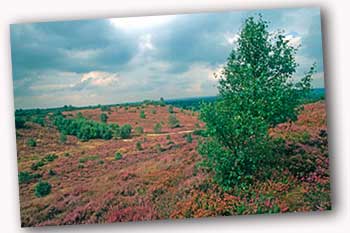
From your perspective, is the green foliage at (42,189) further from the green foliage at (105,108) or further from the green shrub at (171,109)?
the green shrub at (171,109)

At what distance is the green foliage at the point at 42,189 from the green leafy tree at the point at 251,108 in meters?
1.18

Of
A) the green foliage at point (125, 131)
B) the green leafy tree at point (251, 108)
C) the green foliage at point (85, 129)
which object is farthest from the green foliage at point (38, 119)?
the green leafy tree at point (251, 108)

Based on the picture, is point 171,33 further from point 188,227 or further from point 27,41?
point 188,227

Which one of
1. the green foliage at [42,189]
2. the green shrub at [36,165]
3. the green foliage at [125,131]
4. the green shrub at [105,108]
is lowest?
the green foliage at [42,189]

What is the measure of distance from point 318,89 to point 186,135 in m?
1.07

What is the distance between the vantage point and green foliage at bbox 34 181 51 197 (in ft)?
14.4

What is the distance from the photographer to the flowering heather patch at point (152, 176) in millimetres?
4402

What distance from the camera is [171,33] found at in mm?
4426

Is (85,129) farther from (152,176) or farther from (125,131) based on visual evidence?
(152,176)

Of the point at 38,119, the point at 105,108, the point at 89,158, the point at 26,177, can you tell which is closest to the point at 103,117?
the point at 105,108

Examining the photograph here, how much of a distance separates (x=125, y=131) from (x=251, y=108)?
3.22 feet

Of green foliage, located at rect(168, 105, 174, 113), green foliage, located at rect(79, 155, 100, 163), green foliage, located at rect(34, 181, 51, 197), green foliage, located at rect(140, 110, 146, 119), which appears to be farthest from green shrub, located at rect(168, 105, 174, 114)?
green foliage, located at rect(34, 181, 51, 197)

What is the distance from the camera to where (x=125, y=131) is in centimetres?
447

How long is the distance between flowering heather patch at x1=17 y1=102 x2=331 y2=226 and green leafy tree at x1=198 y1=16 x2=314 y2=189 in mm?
87
